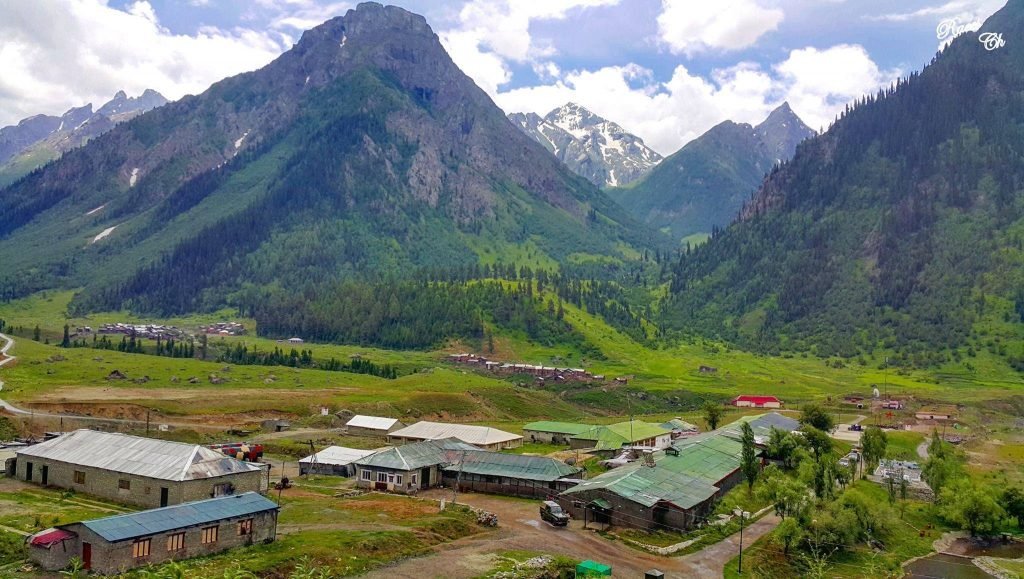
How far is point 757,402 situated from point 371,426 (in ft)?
309

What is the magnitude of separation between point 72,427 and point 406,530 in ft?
243

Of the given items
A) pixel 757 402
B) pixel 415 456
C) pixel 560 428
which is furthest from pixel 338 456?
pixel 757 402

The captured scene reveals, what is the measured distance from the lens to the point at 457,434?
12338 centimetres

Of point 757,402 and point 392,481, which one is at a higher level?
point 392,481

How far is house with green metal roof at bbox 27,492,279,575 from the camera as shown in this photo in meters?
51.0

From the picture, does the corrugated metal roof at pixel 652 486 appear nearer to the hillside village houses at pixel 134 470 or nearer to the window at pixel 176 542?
the hillside village houses at pixel 134 470

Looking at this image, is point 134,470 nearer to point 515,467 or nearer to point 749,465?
point 515,467

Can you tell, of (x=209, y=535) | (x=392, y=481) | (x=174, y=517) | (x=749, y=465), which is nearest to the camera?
(x=174, y=517)

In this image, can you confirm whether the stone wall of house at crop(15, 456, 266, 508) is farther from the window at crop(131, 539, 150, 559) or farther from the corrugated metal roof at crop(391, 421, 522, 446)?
the corrugated metal roof at crop(391, 421, 522, 446)

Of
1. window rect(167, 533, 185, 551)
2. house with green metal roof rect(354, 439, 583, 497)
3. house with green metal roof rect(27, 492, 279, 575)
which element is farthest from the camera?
house with green metal roof rect(354, 439, 583, 497)

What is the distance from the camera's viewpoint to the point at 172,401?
458 ft

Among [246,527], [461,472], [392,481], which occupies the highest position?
[246,527]

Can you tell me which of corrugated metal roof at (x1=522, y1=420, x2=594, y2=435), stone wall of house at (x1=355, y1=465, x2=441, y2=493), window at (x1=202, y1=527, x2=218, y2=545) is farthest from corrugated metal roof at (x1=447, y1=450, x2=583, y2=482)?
corrugated metal roof at (x1=522, y1=420, x2=594, y2=435)

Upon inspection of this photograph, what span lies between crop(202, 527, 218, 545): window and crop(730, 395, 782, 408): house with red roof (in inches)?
5719
